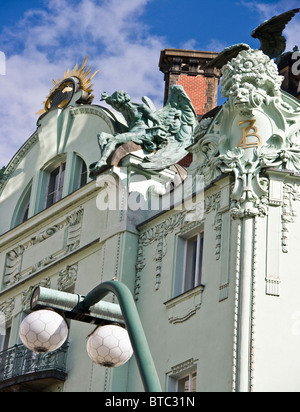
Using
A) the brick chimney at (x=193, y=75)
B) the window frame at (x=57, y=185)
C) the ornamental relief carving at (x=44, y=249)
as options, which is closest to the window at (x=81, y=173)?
the window frame at (x=57, y=185)

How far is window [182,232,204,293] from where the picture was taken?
81.8ft

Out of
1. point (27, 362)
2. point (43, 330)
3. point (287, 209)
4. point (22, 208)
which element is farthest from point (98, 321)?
point (22, 208)

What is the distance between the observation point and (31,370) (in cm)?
2681

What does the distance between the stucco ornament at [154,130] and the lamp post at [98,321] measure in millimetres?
11933

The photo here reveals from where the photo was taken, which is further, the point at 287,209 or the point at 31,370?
the point at 31,370

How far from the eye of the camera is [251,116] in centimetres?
2498

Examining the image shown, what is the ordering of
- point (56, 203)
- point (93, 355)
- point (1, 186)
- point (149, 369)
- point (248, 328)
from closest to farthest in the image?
point (149, 369), point (93, 355), point (248, 328), point (56, 203), point (1, 186)

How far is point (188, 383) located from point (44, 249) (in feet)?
22.4

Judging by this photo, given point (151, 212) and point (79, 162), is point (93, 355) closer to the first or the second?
point (151, 212)

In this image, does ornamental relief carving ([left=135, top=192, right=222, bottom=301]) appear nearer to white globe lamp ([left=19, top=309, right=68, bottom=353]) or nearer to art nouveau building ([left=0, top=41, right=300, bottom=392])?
art nouveau building ([left=0, top=41, right=300, bottom=392])

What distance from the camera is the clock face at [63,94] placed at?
3108 cm

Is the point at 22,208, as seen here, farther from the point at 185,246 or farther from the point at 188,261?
the point at 188,261
